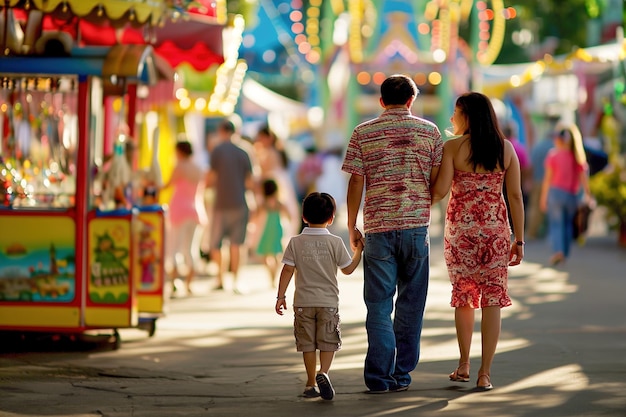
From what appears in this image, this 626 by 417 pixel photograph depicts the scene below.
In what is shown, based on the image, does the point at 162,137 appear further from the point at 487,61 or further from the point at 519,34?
the point at 519,34

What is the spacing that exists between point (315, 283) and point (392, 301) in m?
0.49

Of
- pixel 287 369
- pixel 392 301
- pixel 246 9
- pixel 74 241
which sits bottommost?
pixel 287 369

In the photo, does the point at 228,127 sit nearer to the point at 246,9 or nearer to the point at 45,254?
the point at 45,254

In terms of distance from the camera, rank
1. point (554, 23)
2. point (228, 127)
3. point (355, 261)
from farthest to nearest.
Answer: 1. point (554, 23)
2. point (228, 127)
3. point (355, 261)

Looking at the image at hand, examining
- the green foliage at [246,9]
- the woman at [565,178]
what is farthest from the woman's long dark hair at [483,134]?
the green foliage at [246,9]

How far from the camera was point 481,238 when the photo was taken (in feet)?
27.1

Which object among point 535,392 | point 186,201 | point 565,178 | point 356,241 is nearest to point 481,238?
point 356,241

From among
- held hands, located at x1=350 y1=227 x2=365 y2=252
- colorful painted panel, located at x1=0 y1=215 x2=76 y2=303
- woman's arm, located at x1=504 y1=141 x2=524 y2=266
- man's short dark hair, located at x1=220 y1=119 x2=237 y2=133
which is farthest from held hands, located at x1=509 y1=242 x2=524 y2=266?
man's short dark hair, located at x1=220 y1=119 x2=237 y2=133

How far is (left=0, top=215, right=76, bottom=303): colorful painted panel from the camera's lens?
10.3 metres

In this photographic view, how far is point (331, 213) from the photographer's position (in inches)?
316

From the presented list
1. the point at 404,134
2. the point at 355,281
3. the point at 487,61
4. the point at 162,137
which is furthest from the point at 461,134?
the point at 487,61

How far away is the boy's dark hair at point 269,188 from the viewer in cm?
Result: 1547

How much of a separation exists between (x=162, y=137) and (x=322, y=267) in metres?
13.1

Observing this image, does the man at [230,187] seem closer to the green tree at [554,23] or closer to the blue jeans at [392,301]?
the blue jeans at [392,301]
